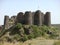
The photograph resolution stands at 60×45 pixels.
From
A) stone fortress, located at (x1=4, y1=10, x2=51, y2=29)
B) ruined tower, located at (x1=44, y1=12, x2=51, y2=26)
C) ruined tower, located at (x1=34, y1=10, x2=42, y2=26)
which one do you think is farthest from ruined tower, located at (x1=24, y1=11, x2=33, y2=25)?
ruined tower, located at (x1=44, y1=12, x2=51, y2=26)

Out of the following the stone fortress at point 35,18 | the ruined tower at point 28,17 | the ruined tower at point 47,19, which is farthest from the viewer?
the ruined tower at point 47,19

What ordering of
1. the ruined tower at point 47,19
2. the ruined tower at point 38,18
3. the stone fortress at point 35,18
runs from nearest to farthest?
the stone fortress at point 35,18
the ruined tower at point 38,18
the ruined tower at point 47,19

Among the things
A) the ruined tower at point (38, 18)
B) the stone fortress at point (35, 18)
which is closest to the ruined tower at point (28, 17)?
the stone fortress at point (35, 18)

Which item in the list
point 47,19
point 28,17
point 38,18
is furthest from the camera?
point 47,19

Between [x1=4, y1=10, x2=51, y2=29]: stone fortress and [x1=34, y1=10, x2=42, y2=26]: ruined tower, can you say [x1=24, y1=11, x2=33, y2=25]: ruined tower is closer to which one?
[x1=4, y1=10, x2=51, y2=29]: stone fortress

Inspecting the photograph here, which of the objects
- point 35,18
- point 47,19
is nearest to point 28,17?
point 35,18

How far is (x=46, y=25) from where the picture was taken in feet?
193

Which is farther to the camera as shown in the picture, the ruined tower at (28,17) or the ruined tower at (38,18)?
the ruined tower at (38,18)

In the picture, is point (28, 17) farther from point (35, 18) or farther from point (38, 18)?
point (38, 18)

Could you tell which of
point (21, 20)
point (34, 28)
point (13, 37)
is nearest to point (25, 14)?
point (21, 20)

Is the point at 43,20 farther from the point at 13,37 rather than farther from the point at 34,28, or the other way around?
the point at 13,37

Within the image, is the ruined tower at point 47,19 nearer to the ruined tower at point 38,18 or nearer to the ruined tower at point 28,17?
the ruined tower at point 38,18

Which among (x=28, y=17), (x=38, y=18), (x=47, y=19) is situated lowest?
(x=47, y=19)

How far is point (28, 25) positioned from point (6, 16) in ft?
40.5
